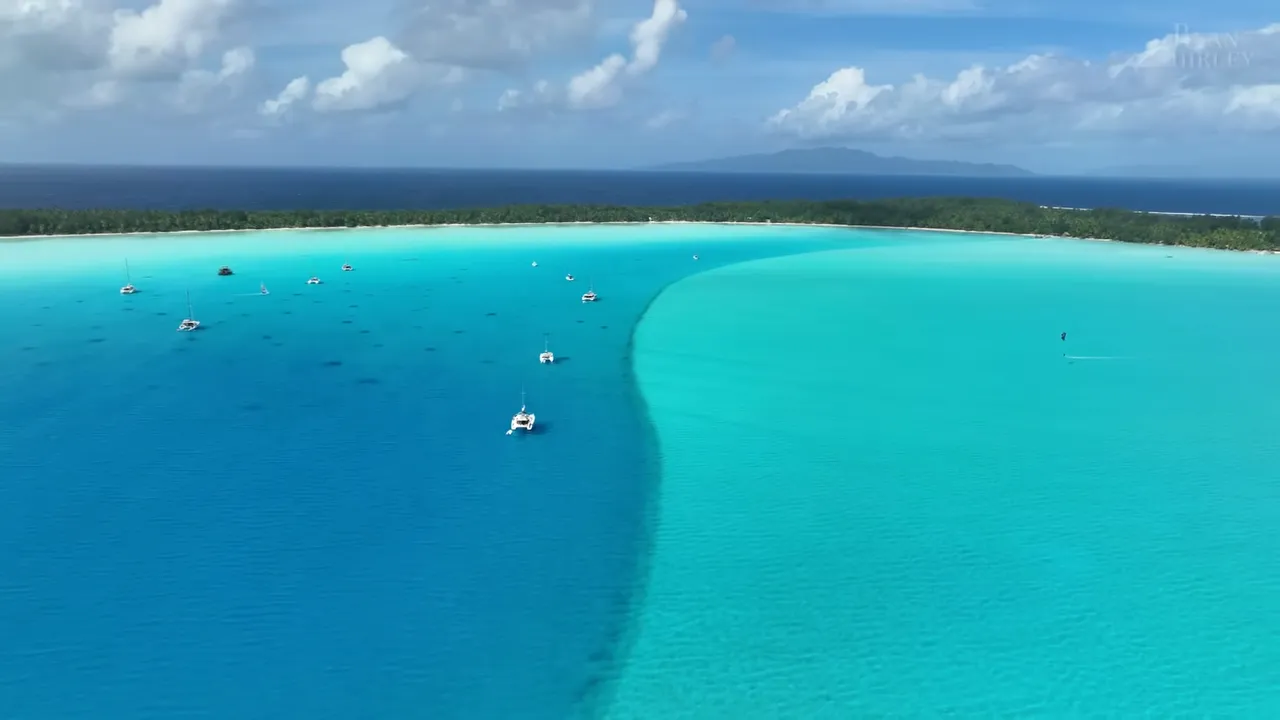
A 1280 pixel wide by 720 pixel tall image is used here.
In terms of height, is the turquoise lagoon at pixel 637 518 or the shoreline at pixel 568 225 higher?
the shoreline at pixel 568 225

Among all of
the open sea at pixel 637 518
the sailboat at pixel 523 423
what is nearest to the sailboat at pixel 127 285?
the open sea at pixel 637 518

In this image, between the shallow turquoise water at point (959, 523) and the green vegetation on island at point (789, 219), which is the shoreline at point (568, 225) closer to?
the green vegetation on island at point (789, 219)

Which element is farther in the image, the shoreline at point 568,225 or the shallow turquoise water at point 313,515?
the shoreline at point 568,225

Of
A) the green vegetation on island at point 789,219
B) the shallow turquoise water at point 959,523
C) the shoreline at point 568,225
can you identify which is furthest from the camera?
the green vegetation on island at point 789,219

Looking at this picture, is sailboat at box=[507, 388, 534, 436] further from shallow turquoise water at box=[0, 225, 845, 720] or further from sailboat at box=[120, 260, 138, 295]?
sailboat at box=[120, 260, 138, 295]

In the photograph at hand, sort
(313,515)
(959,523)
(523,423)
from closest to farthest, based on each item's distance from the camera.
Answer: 1. (959,523)
2. (313,515)
3. (523,423)

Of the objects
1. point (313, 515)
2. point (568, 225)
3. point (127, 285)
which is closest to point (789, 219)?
point (568, 225)

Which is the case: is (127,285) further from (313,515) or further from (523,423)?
(313,515)
